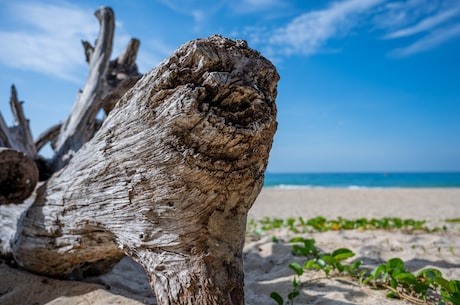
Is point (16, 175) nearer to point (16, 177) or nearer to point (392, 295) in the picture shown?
point (16, 177)

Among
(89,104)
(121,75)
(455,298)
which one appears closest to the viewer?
(455,298)

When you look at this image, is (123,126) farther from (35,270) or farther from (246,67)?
(35,270)

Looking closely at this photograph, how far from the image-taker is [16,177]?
2861mm

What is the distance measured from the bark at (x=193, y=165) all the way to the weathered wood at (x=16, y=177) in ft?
4.09

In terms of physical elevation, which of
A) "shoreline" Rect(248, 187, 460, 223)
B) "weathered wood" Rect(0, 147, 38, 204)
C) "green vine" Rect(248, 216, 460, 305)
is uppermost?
"weathered wood" Rect(0, 147, 38, 204)

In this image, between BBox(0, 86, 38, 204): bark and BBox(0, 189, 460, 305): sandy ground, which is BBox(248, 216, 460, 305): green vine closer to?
BBox(0, 189, 460, 305): sandy ground

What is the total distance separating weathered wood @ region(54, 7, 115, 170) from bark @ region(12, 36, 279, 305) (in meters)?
3.32

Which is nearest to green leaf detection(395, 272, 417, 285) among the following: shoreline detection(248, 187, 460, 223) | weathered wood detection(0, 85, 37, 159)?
weathered wood detection(0, 85, 37, 159)

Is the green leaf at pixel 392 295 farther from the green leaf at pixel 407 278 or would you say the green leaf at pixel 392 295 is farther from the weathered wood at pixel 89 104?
the weathered wood at pixel 89 104

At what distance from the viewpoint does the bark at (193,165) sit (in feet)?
5.55

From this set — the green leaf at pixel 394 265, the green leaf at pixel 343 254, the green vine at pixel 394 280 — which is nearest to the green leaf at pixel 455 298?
the green vine at pixel 394 280

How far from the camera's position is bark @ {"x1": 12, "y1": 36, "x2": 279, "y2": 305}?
169 centimetres

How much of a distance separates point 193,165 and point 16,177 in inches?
79.8

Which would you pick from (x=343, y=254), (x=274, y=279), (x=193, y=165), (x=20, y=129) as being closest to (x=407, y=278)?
(x=343, y=254)
